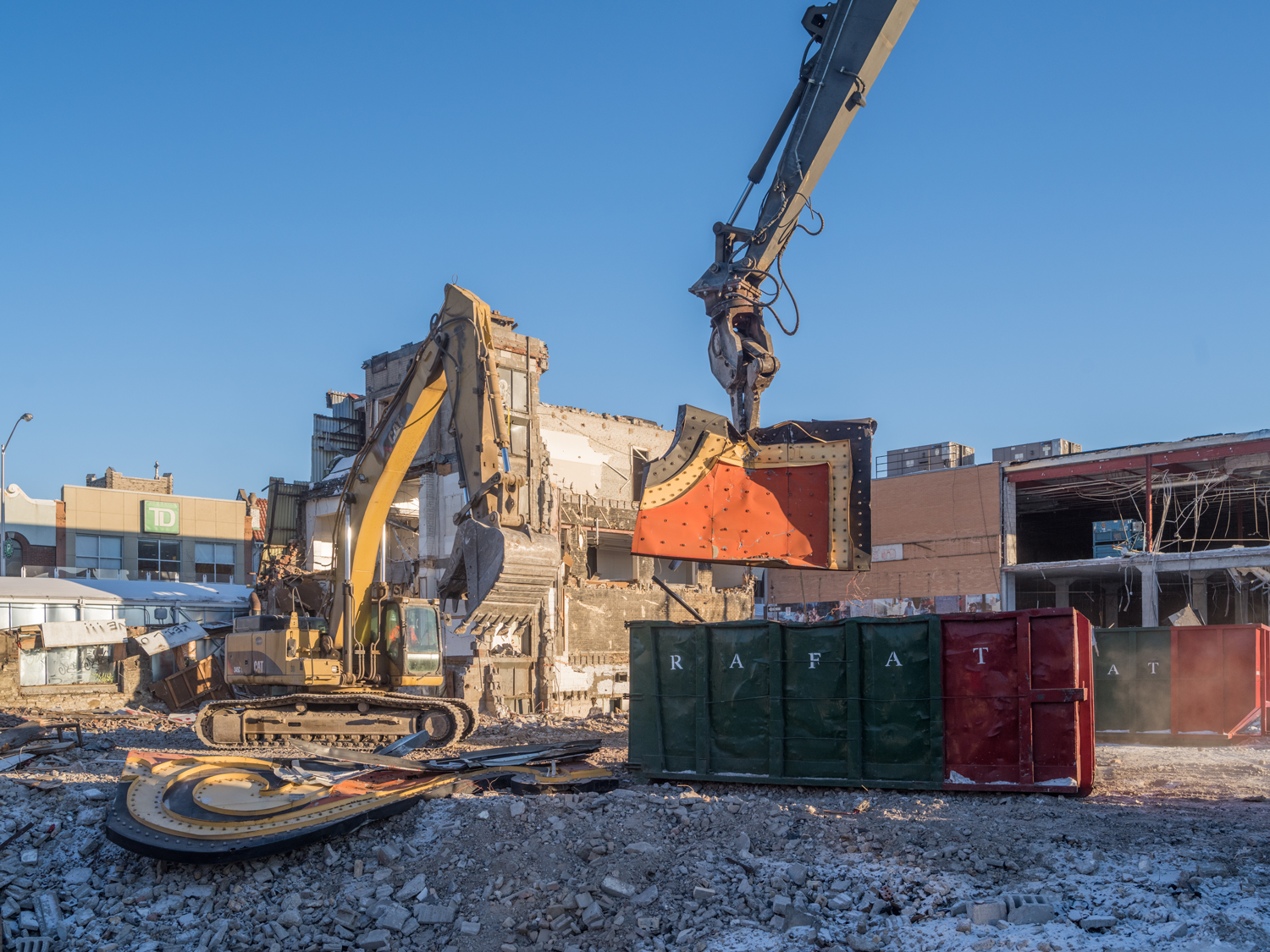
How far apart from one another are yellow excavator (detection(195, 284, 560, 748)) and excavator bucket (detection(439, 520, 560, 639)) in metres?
2.07

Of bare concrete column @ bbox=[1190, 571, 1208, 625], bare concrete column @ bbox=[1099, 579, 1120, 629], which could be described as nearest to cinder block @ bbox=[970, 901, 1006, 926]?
bare concrete column @ bbox=[1190, 571, 1208, 625]

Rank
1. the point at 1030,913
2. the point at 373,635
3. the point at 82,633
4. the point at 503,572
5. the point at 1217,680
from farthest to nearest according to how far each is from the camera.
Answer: the point at 82,633, the point at 1217,680, the point at 373,635, the point at 503,572, the point at 1030,913

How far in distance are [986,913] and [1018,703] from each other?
166 inches

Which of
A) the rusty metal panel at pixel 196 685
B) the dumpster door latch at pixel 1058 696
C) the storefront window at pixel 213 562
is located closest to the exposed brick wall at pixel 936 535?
the rusty metal panel at pixel 196 685

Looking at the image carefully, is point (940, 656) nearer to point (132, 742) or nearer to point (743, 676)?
point (743, 676)

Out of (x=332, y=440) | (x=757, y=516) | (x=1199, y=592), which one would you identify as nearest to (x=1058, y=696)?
(x=757, y=516)

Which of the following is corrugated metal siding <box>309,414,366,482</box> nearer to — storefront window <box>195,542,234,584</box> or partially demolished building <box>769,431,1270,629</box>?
storefront window <box>195,542,234,584</box>

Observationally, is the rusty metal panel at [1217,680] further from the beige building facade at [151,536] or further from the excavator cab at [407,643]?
the beige building facade at [151,536]

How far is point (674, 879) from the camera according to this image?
320 inches

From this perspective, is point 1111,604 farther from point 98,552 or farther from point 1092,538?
point 98,552

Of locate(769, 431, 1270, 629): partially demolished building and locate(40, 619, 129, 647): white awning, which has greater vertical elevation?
locate(769, 431, 1270, 629): partially demolished building

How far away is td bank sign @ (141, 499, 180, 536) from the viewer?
1820 inches

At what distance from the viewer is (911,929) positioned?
705 centimetres

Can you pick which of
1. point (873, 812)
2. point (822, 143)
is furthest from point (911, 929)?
point (822, 143)
